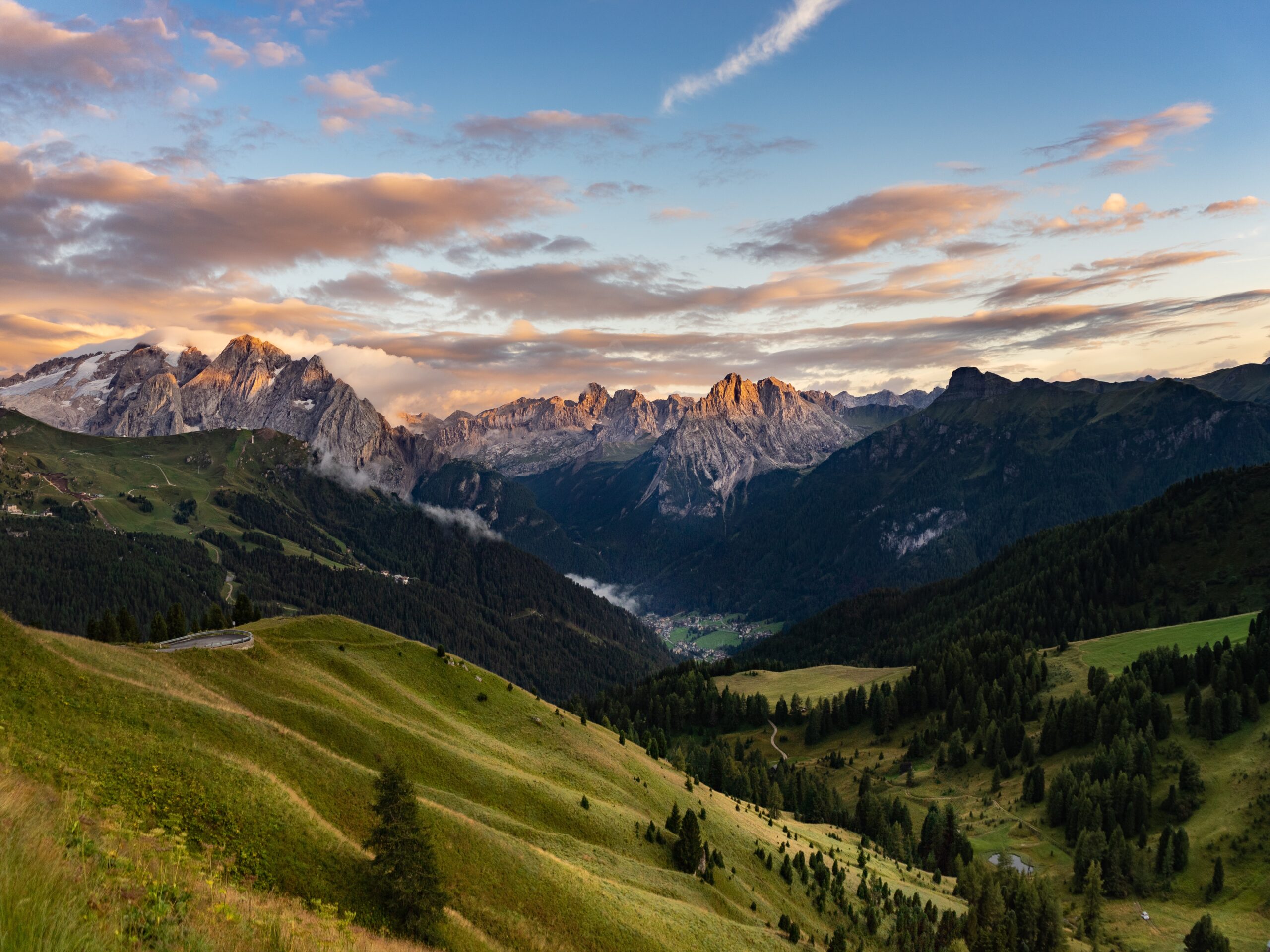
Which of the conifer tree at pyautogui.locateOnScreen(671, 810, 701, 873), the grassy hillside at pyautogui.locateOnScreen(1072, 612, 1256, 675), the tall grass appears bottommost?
the grassy hillside at pyautogui.locateOnScreen(1072, 612, 1256, 675)

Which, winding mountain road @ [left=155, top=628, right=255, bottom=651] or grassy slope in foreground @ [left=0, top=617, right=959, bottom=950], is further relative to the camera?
→ winding mountain road @ [left=155, top=628, right=255, bottom=651]

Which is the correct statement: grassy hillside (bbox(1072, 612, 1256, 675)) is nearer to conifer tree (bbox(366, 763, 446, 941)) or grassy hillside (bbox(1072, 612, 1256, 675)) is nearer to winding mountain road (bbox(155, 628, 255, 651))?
conifer tree (bbox(366, 763, 446, 941))

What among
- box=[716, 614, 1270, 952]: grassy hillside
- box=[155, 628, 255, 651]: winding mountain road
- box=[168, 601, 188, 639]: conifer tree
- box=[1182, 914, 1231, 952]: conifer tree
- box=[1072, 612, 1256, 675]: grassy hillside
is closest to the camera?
box=[155, 628, 255, 651]: winding mountain road

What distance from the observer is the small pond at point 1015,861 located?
384 feet

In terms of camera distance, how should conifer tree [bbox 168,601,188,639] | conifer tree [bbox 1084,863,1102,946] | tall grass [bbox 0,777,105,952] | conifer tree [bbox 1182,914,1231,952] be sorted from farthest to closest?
conifer tree [bbox 168,601,188,639] → conifer tree [bbox 1084,863,1102,946] → conifer tree [bbox 1182,914,1231,952] → tall grass [bbox 0,777,105,952]

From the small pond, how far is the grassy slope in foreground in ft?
102

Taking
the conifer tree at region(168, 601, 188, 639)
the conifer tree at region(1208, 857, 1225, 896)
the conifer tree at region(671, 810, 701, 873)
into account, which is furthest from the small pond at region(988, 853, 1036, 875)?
the conifer tree at region(168, 601, 188, 639)

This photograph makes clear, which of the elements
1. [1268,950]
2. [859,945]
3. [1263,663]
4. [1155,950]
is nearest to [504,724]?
[859,945]

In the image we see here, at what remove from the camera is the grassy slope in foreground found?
35750 mm

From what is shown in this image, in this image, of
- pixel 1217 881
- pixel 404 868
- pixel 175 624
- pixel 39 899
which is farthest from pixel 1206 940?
pixel 175 624

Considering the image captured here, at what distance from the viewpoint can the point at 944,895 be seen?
101m

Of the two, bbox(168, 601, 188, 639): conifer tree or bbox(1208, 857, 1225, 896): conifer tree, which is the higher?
bbox(168, 601, 188, 639): conifer tree

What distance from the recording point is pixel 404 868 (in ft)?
124

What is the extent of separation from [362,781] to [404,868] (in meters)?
16.0
